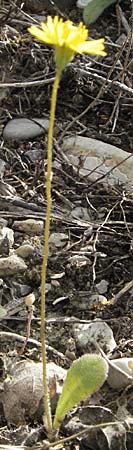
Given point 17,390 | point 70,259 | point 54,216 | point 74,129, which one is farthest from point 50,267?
point 74,129

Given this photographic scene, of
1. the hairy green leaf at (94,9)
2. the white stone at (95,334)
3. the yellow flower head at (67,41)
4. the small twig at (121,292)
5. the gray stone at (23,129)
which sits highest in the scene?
the yellow flower head at (67,41)

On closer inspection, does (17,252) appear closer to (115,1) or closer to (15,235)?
(15,235)

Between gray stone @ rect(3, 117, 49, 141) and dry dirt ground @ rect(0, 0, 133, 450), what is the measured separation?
25 millimetres

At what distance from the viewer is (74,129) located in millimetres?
2594

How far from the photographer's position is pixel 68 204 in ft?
7.38

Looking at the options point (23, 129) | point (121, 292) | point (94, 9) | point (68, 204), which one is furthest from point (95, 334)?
point (94, 9)

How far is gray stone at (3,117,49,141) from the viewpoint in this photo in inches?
99.0

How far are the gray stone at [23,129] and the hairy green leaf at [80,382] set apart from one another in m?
1.18

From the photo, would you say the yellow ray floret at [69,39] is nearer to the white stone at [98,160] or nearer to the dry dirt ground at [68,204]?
the dry dirt ground at [68,204]

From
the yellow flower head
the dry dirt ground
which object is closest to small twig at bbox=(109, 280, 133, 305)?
the dry dirt ground

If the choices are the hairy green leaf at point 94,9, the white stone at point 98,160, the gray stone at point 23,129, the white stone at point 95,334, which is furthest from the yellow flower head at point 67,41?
the hairy green leaf at point 94,9

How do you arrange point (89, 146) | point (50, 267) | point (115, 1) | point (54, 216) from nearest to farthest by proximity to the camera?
point (50, 267), point (54, 216), point (89, 146), point (115, 1)

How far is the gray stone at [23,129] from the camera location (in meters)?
2.51

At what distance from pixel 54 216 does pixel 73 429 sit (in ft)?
2.47
